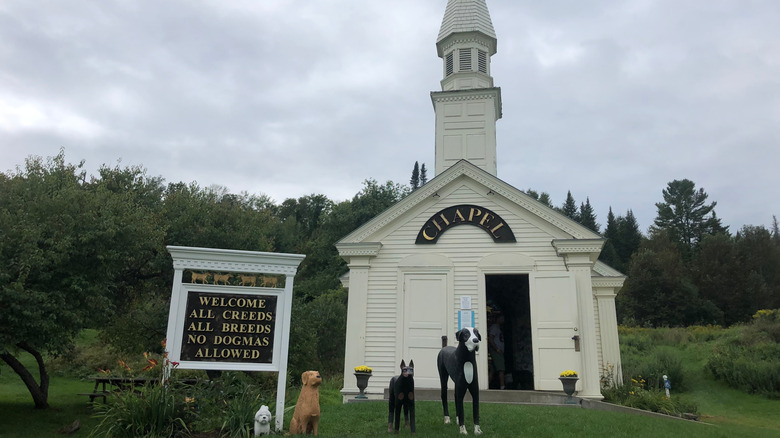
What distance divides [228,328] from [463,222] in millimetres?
8152

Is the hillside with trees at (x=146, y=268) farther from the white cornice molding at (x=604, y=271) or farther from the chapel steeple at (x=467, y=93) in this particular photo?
the white cornice molding at (x=604, y=271)

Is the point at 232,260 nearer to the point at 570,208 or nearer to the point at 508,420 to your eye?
the point at 508,420

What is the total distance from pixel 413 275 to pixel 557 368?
4297 millimetres

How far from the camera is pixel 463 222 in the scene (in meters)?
14.7

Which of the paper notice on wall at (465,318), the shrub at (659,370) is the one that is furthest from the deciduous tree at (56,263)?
the shrub at (659,370)

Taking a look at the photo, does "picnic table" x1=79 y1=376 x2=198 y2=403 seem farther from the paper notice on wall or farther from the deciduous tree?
the paper notice on wall

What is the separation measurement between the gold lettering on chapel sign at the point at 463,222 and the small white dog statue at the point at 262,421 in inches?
323

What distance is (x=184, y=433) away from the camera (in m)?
7.03

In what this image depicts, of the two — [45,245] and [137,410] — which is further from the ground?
[45,245]

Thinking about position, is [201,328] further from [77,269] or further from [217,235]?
[217,235]

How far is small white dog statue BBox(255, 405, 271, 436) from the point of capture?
7.05 meters

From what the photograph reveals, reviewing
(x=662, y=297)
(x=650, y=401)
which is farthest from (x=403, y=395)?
(x=662, y=297)

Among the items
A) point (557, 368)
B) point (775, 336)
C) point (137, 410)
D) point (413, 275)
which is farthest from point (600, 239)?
point (775, 336)

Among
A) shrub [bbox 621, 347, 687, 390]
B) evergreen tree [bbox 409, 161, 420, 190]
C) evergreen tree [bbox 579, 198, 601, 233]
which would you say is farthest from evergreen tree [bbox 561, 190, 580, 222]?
shrub [bbox 621, 347, 687, 390]
